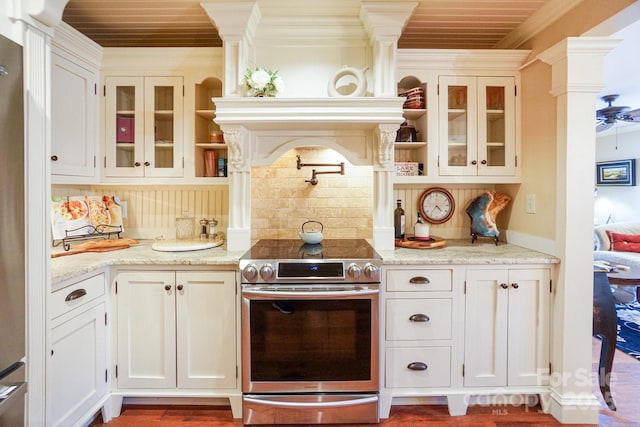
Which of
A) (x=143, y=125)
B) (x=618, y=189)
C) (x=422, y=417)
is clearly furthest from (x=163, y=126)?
(x=618, y=189)

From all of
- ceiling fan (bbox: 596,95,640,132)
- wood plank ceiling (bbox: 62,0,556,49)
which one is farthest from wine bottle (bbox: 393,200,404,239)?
ceiling fan (bbox: 596,95,640,132)

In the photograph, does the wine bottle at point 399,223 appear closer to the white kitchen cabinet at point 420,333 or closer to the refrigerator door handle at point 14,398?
the white kitchen cabinet at point 420,333

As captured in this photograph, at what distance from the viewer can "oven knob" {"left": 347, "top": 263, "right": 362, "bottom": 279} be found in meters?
1.85

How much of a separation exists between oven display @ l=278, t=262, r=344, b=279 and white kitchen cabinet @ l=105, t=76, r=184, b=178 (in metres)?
1.13

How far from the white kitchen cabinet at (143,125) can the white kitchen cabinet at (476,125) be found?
6.16 feet

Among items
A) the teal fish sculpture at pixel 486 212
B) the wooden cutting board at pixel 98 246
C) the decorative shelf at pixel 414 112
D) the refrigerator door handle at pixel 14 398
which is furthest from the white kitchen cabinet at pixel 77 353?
the teal fish sculpture at pixel 486 212

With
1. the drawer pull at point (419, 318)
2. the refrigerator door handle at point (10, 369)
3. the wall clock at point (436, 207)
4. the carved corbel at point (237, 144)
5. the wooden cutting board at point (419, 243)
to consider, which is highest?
the carved corbel at point (237, 144)

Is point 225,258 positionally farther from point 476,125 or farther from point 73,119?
point 476,125

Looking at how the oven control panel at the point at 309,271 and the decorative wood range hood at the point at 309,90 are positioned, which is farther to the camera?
the decorative wood range hood at the point at 309,90

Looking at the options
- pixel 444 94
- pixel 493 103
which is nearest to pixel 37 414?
pixel 444 94

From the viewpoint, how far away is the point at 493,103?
2420 millimetres

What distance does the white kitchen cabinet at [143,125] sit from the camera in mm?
2369

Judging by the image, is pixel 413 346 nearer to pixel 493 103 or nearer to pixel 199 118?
pixel 493 103

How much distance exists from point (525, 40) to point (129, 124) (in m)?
2.91
